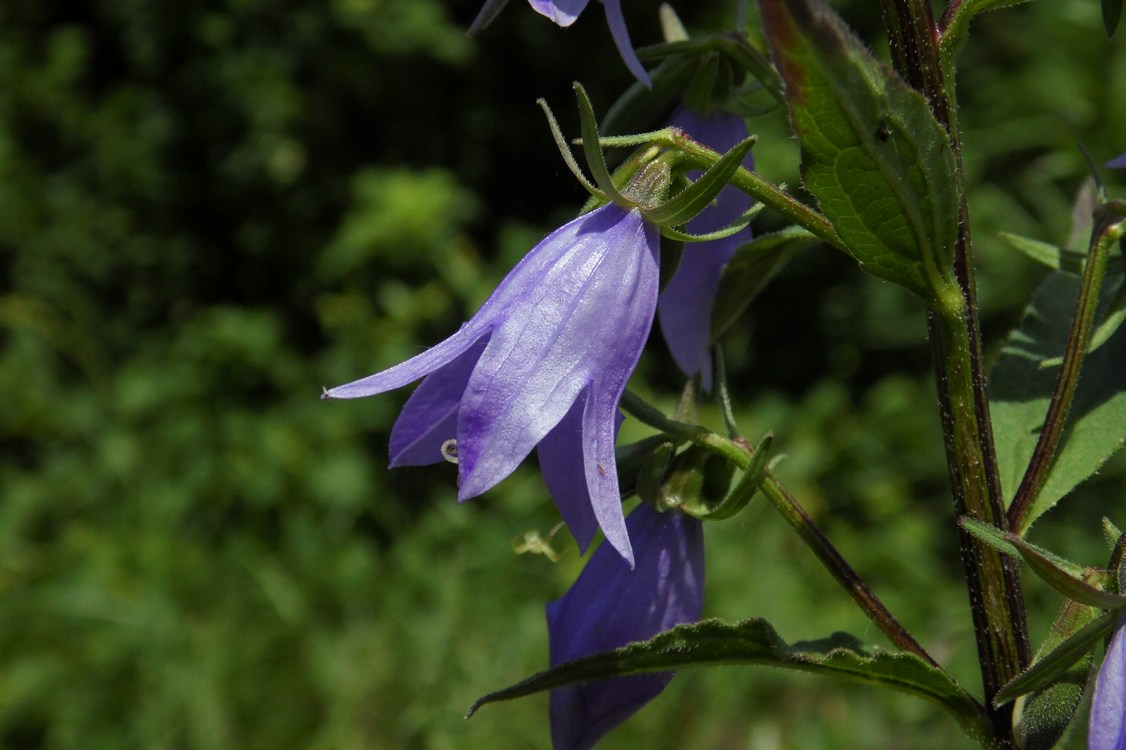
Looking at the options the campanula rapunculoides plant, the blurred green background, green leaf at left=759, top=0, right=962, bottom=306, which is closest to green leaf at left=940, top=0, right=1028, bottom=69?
the campanula rapunculoides plant

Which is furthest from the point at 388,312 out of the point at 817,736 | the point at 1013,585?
the point at 1013,585

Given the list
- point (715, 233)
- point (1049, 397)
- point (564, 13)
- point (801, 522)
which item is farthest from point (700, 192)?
point (1049, 397)

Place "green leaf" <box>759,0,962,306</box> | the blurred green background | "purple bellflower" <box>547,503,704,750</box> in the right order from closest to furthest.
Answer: "green leaf" <box>759,0,962,306</box> < "purple bellflower" <box>547,503,704,750</box> < the blurred green background

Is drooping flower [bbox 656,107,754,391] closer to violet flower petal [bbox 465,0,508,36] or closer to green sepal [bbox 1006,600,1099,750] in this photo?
violet flower petal [bbox 465,0,508,36]

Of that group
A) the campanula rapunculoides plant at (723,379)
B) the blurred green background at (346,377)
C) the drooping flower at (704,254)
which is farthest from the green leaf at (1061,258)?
the blurred green background at (346,377)

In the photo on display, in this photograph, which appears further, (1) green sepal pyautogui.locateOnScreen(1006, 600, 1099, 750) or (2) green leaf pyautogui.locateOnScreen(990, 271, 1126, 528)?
(2) green leaf pyautogui.locateOnScreen(990, 271, 1126, 528)

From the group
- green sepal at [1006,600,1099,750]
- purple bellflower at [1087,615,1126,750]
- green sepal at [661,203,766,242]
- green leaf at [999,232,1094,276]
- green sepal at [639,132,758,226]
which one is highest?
green sepal at [639,132,758,226]

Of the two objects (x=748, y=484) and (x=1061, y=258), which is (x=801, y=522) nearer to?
(x=748, y=484)
